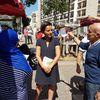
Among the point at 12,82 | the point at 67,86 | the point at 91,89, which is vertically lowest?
the point at 67,86

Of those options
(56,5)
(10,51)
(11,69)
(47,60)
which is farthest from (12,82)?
(56,5)

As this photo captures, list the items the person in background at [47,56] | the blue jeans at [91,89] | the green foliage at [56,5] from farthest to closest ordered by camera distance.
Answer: the green foliage at [56,5] → the person in background at [47,56] → the blue jeans at [91,89]

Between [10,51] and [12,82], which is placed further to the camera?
[12,82]

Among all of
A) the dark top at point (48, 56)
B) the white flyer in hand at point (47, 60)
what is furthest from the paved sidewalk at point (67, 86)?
the white flyer in hand at point (47, 60)

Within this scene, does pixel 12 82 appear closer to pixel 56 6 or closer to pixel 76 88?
pixel 76 88

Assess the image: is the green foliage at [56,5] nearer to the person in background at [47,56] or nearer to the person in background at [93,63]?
the person in background at [47,56]

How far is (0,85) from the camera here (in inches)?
175

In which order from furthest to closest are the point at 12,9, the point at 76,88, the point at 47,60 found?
the point at 76,88 → the point at 47,60 → the point at 12,9

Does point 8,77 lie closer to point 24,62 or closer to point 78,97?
point 24,62

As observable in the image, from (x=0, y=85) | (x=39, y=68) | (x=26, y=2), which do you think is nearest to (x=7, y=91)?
(x=0, y=85)

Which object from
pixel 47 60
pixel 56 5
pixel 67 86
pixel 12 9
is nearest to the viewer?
pixel 12 9

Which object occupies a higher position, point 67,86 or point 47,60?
point 47,60

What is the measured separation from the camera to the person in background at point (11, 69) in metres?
4.14

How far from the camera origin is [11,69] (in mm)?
4355
